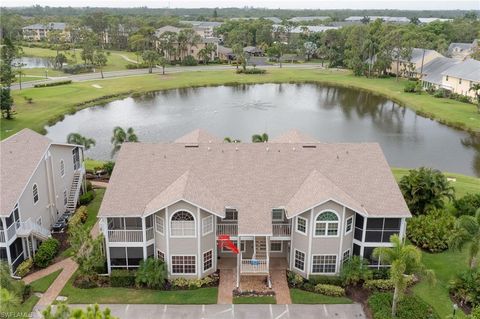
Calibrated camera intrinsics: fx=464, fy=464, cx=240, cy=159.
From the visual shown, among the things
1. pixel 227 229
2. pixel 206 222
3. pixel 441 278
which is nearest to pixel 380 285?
pixel 441 278

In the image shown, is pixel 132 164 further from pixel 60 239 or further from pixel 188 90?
pixel 188 90

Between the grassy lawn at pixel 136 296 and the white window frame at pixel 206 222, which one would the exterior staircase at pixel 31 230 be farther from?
the white window frame at pixel 206 222

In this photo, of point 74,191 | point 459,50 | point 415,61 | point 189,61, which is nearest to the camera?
point 74,191

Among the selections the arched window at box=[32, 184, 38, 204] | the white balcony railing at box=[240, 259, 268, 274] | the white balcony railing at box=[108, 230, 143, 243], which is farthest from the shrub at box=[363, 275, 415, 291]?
the arched window at box=[32, 184, 38, 204]

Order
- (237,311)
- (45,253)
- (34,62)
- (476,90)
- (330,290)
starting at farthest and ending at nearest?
(34,62) < (476,90) < (45,253) < (330,290) < (237,311)

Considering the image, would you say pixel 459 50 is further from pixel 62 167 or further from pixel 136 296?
pixel 136 296

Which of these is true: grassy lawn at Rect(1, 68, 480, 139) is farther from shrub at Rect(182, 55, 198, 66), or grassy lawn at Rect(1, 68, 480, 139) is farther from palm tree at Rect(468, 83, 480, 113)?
shrub at Rect(182, 55, 198, 66)

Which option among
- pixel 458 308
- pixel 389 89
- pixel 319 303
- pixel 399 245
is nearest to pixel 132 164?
pixel 319 303
